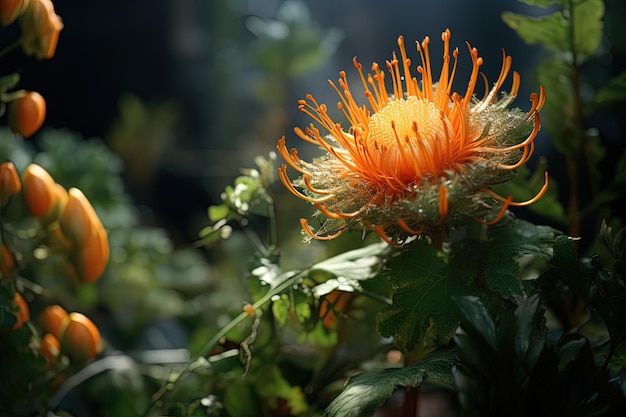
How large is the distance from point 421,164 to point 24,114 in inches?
11.9

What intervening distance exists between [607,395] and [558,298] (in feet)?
0.61

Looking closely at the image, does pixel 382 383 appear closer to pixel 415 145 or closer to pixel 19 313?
pixel 415 145

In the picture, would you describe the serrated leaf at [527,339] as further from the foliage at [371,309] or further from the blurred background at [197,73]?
the blurred background at [197,73]

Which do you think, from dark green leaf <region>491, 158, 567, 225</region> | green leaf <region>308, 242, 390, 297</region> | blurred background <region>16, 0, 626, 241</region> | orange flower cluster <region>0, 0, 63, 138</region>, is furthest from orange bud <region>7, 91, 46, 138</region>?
blurred background <region>16, 0, 626, 241</region>

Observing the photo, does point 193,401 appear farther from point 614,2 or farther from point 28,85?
point 28,85

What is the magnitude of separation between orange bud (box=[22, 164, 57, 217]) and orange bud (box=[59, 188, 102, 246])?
2 cm

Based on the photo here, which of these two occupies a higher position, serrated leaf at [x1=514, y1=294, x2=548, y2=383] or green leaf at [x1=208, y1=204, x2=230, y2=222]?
serrated leaf at [x1=514, y1=294, x2=548, y2=383]

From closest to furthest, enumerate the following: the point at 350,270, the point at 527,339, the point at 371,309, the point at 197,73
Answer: the point at 527,339
the point at 350,270
the point at 371,309
the point at 197,73

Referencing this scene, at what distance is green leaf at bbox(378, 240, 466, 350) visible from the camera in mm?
380

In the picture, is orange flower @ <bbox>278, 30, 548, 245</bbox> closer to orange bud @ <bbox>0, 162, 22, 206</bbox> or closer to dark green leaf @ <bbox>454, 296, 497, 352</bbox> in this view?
dark green leaf @ <bbox>454, 296, 497, 352</bbox>

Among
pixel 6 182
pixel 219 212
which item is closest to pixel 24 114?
pixel 6 182

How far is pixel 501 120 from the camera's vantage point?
396mm

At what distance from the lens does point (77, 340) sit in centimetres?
50

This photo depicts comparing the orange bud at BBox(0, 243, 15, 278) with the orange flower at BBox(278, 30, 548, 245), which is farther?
the orange bud at BBox(0, 243, 15, 278)
